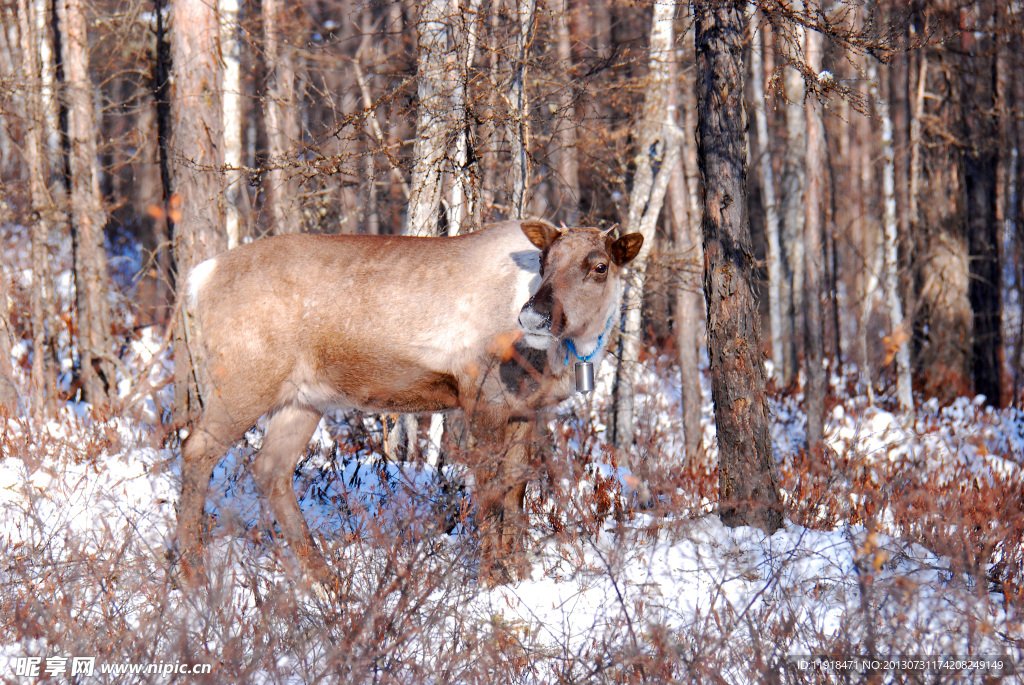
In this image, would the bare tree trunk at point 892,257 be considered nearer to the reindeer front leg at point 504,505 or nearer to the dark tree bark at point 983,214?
the dark tree bark at point 983,214

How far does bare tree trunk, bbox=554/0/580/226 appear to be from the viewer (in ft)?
21.3

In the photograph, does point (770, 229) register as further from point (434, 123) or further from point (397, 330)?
point (397, 330)

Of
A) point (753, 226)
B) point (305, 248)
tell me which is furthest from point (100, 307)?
point (753, 226)

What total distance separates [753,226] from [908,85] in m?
8.98

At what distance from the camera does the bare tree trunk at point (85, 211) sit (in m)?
8.67

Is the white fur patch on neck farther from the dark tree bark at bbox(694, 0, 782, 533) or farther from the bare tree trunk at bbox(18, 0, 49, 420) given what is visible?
the bare tree trunk at bbox(18, 0, 49, 420)

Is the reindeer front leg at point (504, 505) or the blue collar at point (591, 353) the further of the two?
the blue collar at point (591, 353)

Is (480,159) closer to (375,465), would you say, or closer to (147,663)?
(375,465)

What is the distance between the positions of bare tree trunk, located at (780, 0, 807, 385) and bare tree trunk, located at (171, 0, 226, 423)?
311 inches

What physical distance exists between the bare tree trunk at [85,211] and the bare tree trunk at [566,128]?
5.34m

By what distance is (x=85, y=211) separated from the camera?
8.74m

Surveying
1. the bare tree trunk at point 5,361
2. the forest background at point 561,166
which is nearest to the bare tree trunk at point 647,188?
the forest background at point 561,166

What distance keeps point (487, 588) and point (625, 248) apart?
7.04 ft

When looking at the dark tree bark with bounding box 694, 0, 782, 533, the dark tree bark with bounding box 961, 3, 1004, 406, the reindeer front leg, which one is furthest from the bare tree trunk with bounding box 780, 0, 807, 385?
the reindeer front leg
